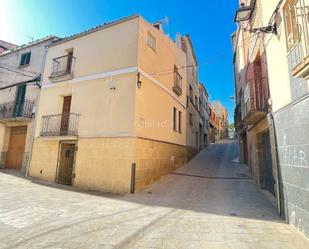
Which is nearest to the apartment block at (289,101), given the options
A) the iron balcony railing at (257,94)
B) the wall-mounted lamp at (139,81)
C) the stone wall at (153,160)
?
the iron balcony railing at (257,94)

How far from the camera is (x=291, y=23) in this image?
14.8 feet

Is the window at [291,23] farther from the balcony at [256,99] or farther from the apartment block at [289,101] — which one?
the balcony at [256,99]

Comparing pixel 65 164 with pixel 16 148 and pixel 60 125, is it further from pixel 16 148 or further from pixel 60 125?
pixel 16 148

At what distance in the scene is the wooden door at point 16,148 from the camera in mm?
12883

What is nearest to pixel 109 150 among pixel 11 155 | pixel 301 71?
pixel 301 71

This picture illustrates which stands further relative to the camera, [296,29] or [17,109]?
[17,109]

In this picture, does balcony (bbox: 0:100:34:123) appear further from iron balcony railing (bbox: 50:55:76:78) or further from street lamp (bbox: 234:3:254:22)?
street lamp (bbox: 234:3:254:22)

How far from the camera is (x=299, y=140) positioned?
13.5 ft

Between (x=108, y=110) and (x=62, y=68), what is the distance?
4613mm

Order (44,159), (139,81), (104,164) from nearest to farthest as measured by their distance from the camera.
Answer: (104,164), (139,81), (44,159)

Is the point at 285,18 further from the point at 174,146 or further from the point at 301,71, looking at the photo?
the point at 174,146

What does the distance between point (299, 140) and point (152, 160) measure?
6.44 meters

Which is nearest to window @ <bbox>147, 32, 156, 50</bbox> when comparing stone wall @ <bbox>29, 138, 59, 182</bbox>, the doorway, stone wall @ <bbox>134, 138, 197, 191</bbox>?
stone wall @ <bbox>134, 138, 197, 191</bbox>

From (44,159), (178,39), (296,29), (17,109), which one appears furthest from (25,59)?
(296,29)
